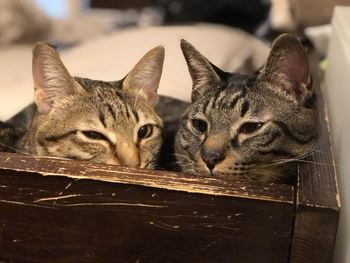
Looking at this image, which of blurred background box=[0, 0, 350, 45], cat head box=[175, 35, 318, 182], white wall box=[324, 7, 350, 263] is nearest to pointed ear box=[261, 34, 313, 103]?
cat head box=[175, 35, 318, 182]

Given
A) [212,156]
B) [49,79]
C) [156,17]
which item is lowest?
[156,17]

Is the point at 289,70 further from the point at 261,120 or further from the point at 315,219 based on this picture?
the point at 315,219

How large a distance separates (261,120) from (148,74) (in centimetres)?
25

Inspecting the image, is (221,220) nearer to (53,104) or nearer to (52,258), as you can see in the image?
(52,258)

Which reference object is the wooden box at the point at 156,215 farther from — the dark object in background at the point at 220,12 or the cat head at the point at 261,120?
the dark object in background at the point at 220,12

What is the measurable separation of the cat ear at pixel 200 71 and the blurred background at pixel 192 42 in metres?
0.07

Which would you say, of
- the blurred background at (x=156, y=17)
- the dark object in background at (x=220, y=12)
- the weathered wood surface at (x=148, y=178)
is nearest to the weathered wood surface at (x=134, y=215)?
the weathered wood surface at (x=148, y=178)

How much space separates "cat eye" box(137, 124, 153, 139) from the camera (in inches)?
37.2

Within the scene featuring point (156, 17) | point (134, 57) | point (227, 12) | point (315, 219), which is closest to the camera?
point (315, 219)

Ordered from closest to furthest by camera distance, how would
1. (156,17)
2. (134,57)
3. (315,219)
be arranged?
(315,219) → (134,57) → (156,17)

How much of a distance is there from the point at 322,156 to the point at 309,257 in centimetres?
21

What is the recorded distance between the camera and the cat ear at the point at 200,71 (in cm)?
90

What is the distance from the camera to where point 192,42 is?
1.29 meters

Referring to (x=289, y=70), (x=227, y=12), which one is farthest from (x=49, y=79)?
(x=227, y=12)
